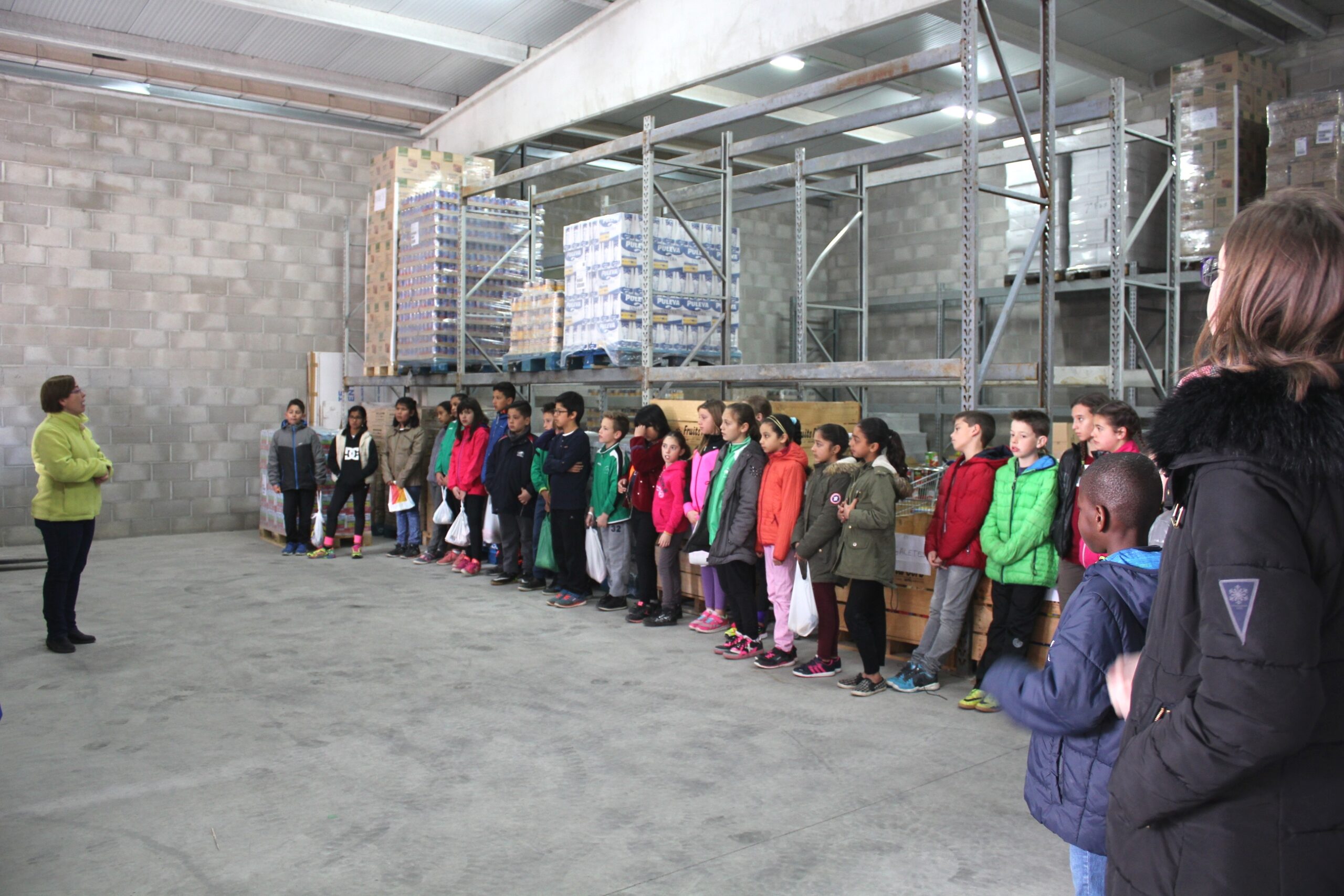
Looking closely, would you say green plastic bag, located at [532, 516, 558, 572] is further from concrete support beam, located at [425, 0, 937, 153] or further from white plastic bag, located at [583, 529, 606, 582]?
concrete support beam, located at [425, 0, 937, 153]

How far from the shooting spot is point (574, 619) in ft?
25.3

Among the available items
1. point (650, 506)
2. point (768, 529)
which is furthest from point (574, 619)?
point (768, 529)

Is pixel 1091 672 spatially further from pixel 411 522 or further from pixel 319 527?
pixel 319 527

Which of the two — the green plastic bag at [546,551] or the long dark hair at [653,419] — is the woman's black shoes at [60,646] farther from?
the long dark hair at [653,419]

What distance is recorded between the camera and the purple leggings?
24.0 ft

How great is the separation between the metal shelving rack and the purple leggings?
1547mm

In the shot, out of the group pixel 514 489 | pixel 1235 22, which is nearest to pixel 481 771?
pixel 514 489

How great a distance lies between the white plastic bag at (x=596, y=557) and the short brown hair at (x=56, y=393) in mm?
3949

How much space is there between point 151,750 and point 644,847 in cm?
270

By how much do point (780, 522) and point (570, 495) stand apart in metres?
2.46

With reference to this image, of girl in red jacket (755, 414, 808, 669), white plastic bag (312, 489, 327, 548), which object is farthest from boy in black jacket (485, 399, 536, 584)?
girl in red jacket (755, 414, 808, 669)

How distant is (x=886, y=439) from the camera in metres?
6.12

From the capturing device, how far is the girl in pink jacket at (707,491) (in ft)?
23.3

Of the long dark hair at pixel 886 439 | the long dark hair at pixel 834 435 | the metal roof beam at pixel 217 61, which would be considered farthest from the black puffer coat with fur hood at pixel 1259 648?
the metal roof beam at pixel 217 61
